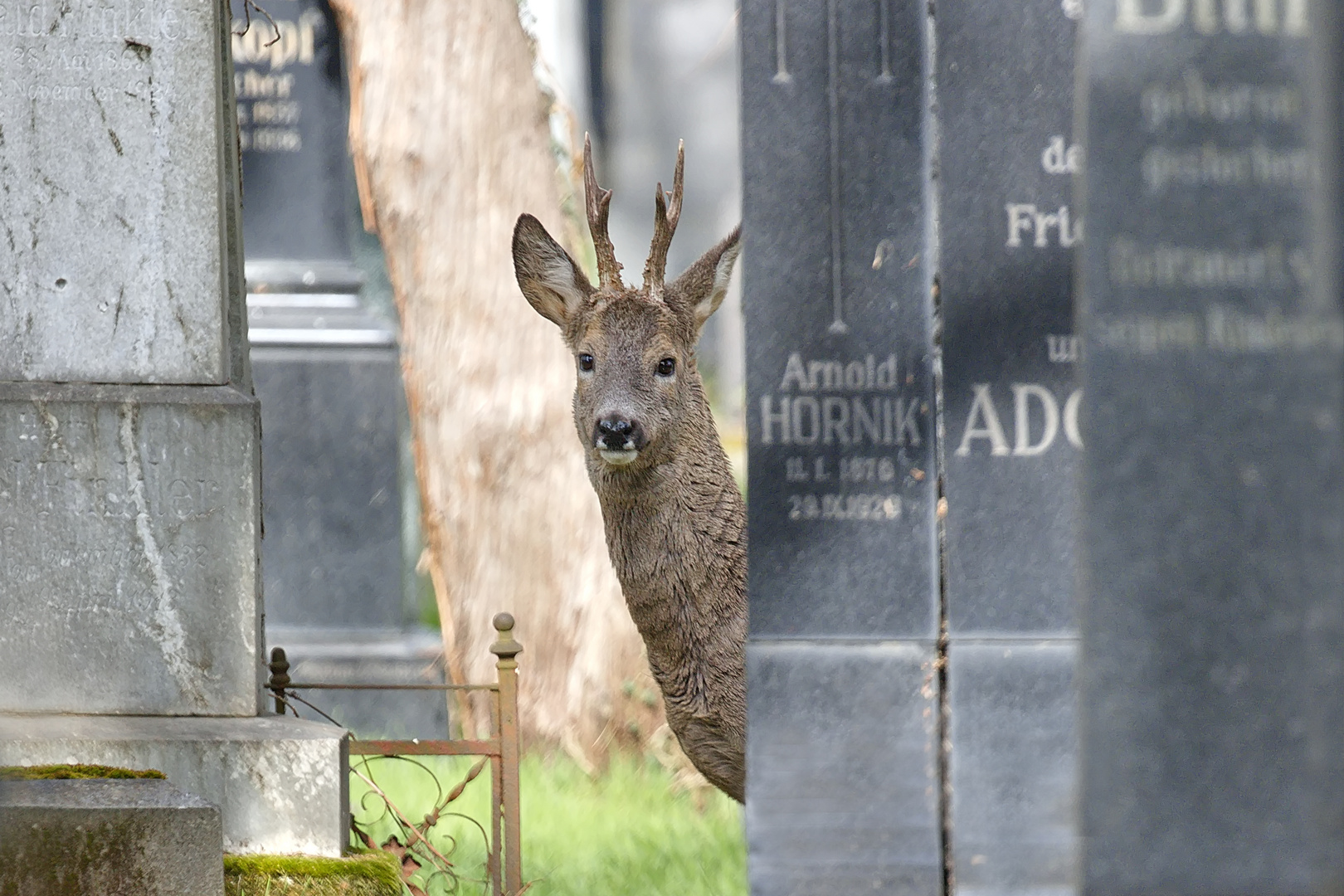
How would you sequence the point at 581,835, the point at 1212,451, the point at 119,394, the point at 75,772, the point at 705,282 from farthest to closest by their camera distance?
the point at 581,835 → the point at 705,282 → the point at 119,394 → the point at 75,772 → the point at 1212,451

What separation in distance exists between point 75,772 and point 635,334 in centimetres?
212

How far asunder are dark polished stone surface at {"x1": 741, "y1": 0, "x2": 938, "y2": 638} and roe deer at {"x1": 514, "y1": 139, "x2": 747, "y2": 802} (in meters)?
0.72

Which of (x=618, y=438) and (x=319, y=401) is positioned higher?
(x=319, y=401)

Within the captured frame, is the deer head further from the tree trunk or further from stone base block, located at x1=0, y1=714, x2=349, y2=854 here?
the tree trunk

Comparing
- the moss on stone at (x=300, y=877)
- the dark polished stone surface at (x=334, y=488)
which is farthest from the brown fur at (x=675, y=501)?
the dark polished stone surface at (x=334, y=488)

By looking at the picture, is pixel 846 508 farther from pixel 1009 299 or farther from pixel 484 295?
pixel 484 295

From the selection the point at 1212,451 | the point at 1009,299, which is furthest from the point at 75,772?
the point at 1212,451

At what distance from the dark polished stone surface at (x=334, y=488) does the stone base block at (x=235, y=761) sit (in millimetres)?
4195

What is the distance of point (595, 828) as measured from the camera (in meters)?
6.95

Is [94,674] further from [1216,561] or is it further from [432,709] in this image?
[432,709]

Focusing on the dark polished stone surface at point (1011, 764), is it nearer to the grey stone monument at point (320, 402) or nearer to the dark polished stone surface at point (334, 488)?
the grey stone monument at point (320, 402)

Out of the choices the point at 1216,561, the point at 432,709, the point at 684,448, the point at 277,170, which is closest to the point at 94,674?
the point at 684,448

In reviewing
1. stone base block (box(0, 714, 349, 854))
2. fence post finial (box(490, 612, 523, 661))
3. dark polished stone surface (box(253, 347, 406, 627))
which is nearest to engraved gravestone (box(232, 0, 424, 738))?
dark polished stone surface (box(253, 347, 406, 627))

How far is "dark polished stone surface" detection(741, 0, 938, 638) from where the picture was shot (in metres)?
4.30
